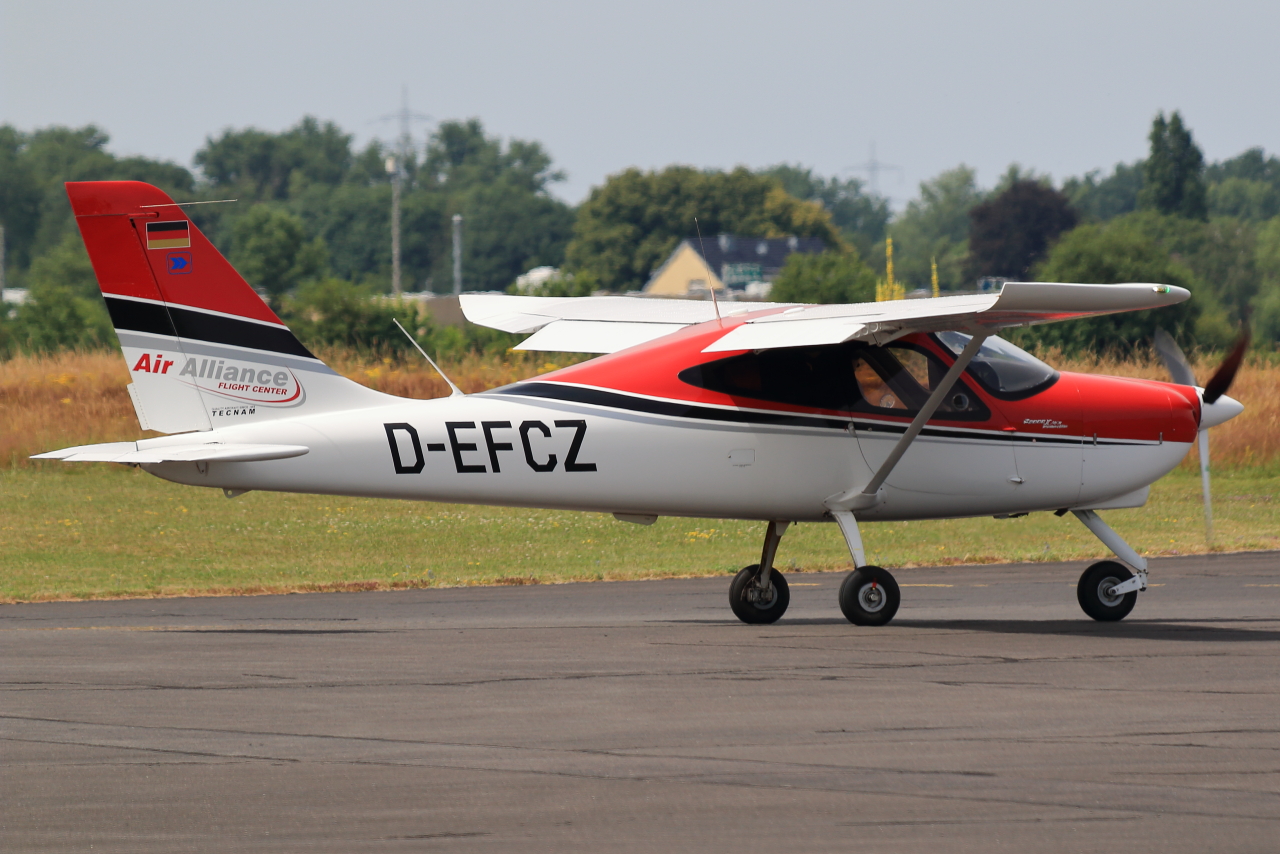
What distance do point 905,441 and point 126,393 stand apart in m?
25.7

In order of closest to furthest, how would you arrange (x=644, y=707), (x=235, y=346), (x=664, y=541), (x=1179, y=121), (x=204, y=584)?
(x=644, y=707) → (x=235, y=346) → (x=204, y=584) → (x=664, y=541) → (x=1179, y=121)

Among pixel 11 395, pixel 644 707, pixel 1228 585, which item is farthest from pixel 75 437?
pixel 644 707

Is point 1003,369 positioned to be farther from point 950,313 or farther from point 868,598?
point 868,598

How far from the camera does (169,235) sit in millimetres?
11758

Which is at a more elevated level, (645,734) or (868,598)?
(645,734)

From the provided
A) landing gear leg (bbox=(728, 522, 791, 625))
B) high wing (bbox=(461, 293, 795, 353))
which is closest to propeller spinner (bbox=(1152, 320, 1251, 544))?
high wing (bbox=(461, 293, 795, 353))

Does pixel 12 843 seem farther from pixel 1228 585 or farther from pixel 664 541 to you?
pixel 664 541

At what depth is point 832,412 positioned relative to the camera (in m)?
12.5

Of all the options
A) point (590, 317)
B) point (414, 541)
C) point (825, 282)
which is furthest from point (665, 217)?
point (590, 317)

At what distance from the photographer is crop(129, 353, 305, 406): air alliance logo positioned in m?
11.8

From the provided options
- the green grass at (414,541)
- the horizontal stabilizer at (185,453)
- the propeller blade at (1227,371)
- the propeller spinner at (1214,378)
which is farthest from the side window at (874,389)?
the green grass at (414,541)

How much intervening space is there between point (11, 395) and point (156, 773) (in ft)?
93.7

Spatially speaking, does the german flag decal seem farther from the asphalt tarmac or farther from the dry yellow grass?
the dry yellow grass

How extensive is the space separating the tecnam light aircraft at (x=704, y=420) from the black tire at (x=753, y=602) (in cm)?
1
